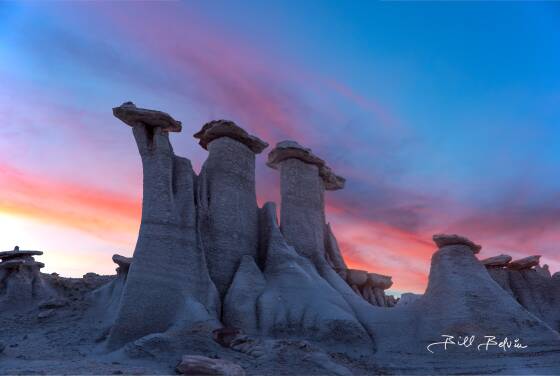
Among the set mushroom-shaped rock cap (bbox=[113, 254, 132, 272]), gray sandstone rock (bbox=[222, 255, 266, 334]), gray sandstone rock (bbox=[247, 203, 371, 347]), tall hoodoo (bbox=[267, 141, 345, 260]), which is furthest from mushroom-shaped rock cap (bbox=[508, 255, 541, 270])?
mushroom-shaped rock cap (bbox=[113, 254, 132, 272])

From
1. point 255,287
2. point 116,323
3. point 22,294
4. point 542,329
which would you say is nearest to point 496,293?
point 542,329

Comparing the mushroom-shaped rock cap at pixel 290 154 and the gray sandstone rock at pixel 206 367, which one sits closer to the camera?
the gray sandstone rock at pixel 206 367

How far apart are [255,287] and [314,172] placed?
27.9 ft

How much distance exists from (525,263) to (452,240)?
12.5 metres

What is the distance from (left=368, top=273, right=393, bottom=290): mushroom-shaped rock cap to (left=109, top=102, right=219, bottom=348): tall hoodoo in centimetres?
1237

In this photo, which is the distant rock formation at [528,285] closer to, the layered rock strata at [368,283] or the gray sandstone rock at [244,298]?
the layered rock strata at [368,283]

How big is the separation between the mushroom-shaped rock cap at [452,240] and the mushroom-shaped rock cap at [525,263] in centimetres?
1118

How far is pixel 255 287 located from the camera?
17609mm

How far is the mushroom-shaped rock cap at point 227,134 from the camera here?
20328 mm

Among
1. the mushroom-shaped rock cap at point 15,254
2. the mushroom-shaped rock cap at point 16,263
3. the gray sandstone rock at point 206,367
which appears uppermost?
the mushroom-shaped rock cap at point 15,254

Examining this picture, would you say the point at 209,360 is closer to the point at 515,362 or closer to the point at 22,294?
the point at 515,362

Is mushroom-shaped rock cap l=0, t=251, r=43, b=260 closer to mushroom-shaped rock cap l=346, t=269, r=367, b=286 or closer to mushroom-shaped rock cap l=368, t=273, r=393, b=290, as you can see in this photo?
mushroom-shaped rock cap l=346, t=269, r=367, b=286

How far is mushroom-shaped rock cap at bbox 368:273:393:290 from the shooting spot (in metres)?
26.3
